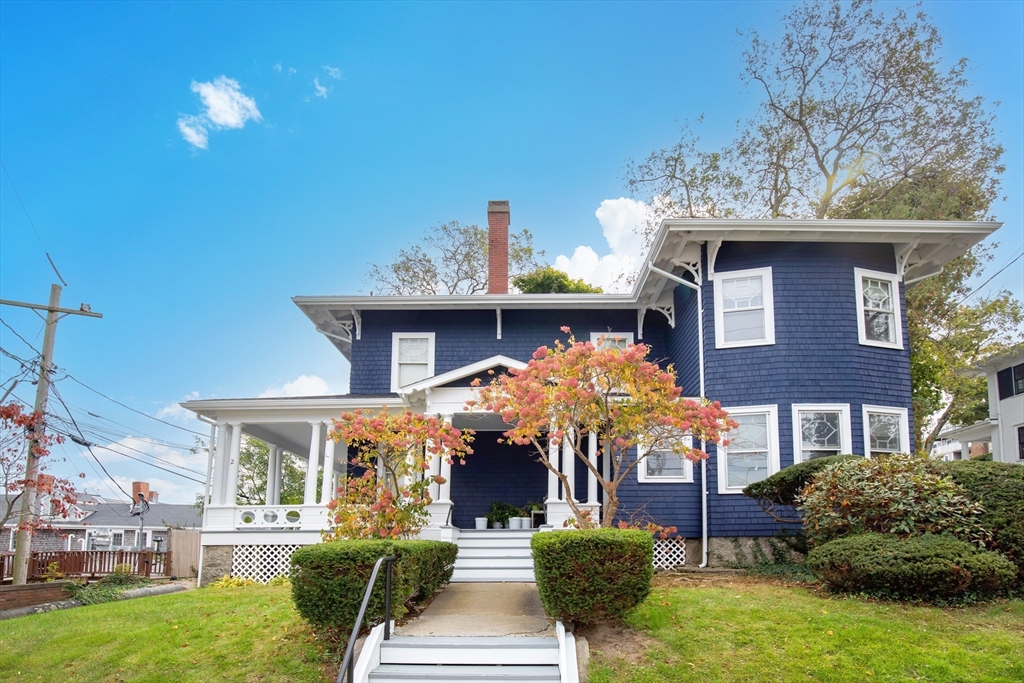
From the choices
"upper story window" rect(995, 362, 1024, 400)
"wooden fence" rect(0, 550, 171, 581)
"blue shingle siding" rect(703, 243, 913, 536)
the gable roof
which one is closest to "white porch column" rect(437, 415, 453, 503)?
the gable roof

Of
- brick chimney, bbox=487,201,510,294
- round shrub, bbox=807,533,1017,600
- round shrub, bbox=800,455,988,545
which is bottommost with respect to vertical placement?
round shrub, bbox=807,533,1017,600

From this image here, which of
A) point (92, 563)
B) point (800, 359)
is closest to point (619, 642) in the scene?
point (800, 359)

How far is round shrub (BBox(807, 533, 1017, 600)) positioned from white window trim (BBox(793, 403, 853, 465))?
13.5 ft

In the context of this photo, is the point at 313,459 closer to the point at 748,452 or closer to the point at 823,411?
the point at 748,452

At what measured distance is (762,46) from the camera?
1096 inches

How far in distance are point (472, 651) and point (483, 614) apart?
171 centimetres

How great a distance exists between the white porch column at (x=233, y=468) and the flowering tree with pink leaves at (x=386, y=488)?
208 inches

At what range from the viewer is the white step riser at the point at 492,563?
1369 centimetres

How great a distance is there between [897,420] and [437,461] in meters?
8.62

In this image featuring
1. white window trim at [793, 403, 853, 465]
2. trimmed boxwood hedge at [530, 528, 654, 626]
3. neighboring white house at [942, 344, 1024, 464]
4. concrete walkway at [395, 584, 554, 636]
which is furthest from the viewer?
neighboring white house at [942, 344, 1024, 464]

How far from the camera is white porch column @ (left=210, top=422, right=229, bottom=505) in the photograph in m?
17.4

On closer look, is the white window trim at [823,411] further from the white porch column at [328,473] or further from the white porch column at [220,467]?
the white porch column at [220,467]

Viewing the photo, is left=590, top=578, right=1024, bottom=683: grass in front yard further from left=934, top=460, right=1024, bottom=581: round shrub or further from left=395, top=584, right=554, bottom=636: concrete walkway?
left=395, top=584, right=554, bottom=636: concrete walkway

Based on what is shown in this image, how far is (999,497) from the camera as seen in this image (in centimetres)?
1096
